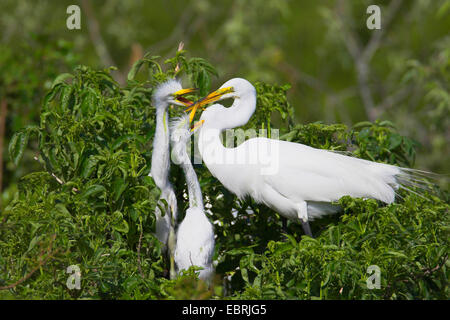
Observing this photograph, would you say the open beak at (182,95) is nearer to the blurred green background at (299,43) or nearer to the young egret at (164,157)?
the young egret at (164,157)

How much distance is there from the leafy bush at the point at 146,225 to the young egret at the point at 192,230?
16cm

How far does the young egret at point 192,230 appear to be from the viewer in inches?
119

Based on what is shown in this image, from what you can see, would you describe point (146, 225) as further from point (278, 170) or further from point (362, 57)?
point (362, 57)

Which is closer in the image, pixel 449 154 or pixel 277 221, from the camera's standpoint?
pixel 277 221

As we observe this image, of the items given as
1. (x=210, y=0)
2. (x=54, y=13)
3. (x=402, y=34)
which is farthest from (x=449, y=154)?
(x=54, y=13)

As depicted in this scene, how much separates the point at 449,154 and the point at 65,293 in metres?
8.04

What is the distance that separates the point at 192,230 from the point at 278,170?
0.59 meters

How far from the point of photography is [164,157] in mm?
3221

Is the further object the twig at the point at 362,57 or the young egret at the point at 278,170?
the twig at the point at 362,57

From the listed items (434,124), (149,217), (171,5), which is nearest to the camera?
(149,217)

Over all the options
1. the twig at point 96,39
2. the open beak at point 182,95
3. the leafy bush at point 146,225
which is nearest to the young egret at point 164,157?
the open beak at point 182,95

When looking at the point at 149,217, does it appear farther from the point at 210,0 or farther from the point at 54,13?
the point at 210,0

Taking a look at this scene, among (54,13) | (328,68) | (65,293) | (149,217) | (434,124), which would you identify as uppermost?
(54,13)

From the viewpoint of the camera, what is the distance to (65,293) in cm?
240
